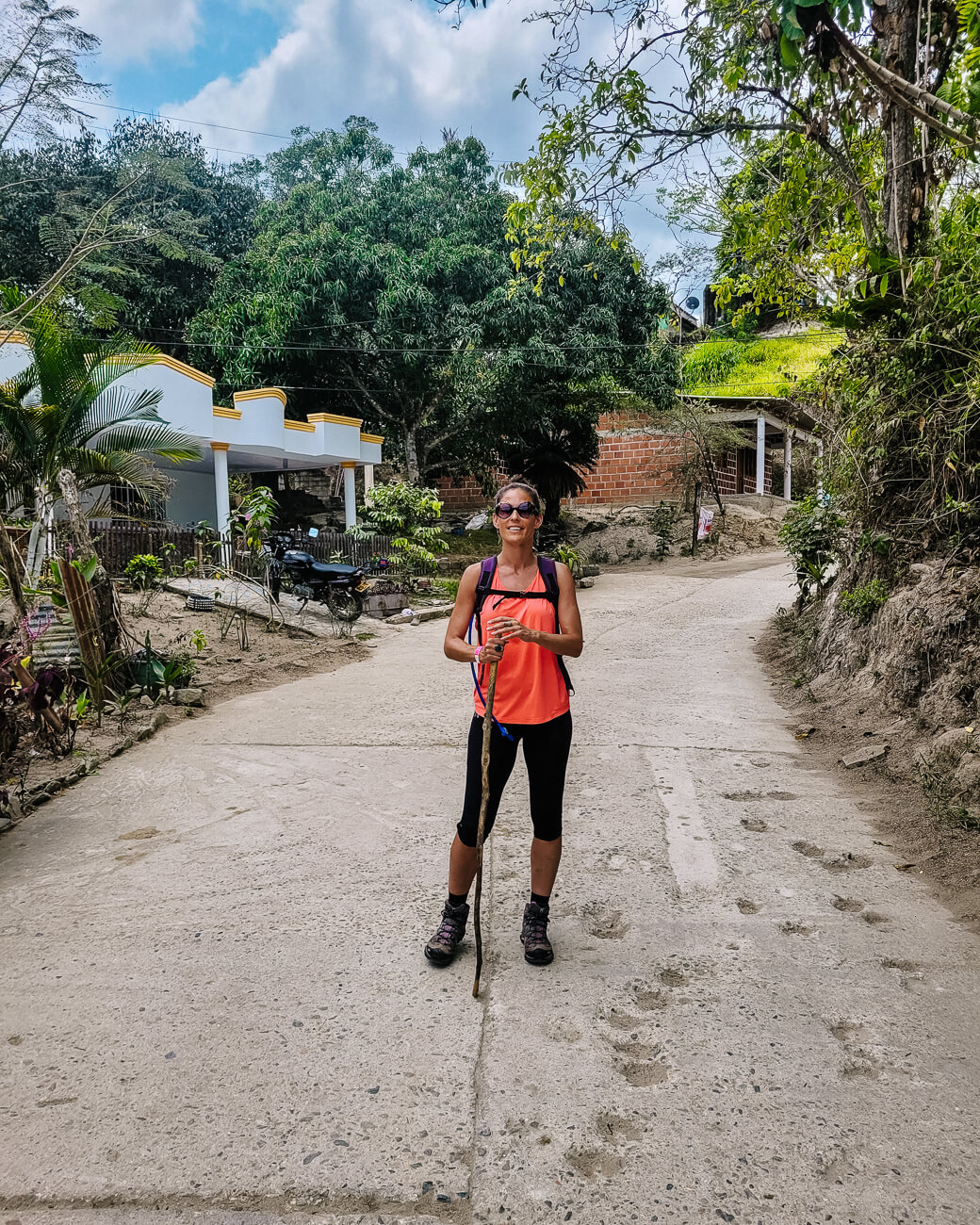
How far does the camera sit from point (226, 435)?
1641cm

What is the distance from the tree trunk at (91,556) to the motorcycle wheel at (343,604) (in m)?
4.91

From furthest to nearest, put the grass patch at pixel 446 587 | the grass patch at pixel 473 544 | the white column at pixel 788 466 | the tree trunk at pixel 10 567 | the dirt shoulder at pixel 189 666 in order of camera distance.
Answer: the white column at pixel 788 466 < the grass patch at pixel 473 544 < the grass patch at pixel 446 587 < the tree trunk at pixel 10 567 < the dirt shoulder at pixel 189 666

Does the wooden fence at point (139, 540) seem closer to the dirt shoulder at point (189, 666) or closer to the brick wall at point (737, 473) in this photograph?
the dirt shoulder at point (189, 666)

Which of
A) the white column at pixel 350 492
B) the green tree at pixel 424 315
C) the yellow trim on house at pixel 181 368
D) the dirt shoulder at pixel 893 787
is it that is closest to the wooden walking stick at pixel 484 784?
the dirt shoulder at pixel 893 787

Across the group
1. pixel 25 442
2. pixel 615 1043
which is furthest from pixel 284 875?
pixel 25 442

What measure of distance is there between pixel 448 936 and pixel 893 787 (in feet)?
9.85

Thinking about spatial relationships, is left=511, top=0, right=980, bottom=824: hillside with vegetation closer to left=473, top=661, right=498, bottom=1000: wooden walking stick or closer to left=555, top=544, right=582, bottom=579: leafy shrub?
left=473, top=661, right=498, bottom=1000: wooden walking stick

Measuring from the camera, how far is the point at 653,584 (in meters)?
16.7

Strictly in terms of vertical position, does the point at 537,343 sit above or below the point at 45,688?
above

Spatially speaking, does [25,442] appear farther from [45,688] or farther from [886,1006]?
[886,1006]

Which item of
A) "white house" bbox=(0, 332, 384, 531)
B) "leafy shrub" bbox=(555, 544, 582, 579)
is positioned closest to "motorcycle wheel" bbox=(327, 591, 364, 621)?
"white house" bbox=(0, 332, 384, 531)

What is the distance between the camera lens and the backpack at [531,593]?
9.64ft

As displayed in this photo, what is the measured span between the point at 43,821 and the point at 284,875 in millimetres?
1669

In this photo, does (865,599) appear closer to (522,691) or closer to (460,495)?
(522,691)
